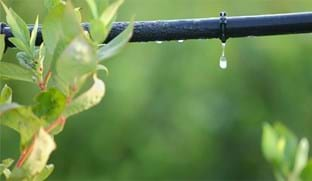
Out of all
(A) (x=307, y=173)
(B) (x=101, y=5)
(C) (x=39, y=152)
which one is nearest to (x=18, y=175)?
(C) (x=39, y=152)

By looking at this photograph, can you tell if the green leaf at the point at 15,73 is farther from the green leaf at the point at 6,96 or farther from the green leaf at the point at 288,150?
the green leaf at the point at 288,150

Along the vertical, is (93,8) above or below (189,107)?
above

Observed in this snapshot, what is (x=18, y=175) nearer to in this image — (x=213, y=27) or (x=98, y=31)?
(x=98, y=31)

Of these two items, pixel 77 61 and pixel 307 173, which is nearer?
pixel 77 61

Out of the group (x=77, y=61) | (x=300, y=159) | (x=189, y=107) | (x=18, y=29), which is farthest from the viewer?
(x=189, y=107)

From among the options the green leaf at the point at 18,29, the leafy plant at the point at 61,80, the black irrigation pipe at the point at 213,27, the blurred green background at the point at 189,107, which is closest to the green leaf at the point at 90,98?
the leafy plant at the point at 61,80

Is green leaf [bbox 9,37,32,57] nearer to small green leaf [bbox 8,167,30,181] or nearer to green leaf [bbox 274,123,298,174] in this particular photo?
small green leaf [bbox 8,167,30,181]

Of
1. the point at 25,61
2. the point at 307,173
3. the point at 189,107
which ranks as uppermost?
the point at 25,61
